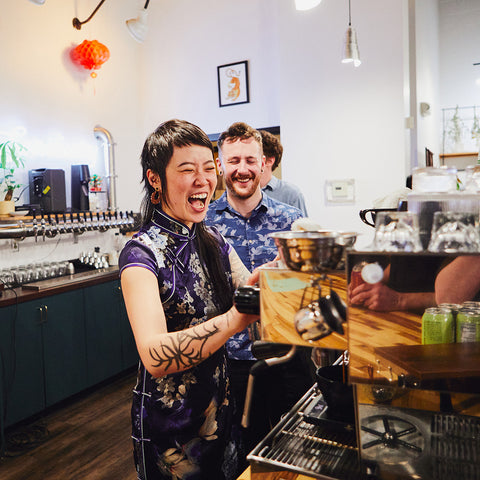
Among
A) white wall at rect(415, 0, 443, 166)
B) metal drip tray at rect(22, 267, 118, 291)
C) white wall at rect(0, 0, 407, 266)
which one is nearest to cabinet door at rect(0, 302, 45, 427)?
metal drip tray at rect(22, 267, 118, 291)

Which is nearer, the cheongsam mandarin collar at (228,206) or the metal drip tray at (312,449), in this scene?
the metal drip tray at (312,449)

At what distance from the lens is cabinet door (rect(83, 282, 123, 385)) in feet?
12.3

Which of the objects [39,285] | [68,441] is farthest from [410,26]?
[68,441]

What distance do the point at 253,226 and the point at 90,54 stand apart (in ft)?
9.94

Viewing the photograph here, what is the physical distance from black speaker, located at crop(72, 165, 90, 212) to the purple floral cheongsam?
297 centimetres

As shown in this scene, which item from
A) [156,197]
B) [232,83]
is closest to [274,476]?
[156,197]

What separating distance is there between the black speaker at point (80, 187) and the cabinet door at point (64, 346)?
918mm

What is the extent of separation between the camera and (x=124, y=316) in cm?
409

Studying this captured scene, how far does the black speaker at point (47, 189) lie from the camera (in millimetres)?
3775

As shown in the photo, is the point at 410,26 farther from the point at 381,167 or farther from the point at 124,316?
the point at 124,316

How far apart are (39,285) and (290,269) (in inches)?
119

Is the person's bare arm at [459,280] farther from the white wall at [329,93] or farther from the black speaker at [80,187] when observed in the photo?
the black speaker at [80,187]

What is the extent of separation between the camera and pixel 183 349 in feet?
3.78

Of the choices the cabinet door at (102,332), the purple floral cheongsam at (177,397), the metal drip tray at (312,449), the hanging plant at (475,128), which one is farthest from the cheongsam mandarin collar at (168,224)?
the hanging plant at (475,128)
